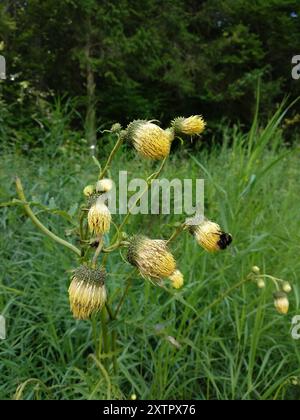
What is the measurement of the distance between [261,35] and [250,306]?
10573mm

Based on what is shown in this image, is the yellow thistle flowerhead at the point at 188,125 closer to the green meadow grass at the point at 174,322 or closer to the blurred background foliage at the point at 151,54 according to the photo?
the green meadow grass at the point at 174,322

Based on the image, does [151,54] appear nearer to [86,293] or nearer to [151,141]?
[151,141]

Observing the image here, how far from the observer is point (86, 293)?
92cm

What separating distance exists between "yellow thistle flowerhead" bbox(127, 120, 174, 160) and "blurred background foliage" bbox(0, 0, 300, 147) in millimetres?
5821

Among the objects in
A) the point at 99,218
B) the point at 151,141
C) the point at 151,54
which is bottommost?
the point at 99,218

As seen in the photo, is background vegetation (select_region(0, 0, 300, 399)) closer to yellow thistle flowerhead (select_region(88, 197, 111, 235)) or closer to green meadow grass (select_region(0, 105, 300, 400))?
green meadow grass (select_region(0, 105, 300, 400))

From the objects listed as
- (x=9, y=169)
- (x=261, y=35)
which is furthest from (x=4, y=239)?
(x=261, y=35)

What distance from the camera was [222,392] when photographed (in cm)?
178

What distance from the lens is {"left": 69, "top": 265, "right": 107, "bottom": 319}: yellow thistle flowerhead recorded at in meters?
0.92

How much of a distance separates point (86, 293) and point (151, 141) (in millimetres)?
287

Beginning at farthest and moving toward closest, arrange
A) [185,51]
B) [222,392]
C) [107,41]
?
1. [185,51]
2. [107,41]
3. [222,392]

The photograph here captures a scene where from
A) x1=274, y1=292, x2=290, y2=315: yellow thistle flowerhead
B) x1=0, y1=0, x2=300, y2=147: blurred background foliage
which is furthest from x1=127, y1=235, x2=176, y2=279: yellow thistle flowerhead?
x1=0, y1=0, x2=300, y2=147: blurred background foliage

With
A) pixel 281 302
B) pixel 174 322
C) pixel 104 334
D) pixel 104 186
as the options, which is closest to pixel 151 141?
pixel 104 186

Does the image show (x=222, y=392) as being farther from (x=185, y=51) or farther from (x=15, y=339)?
(x=185, y=51)
